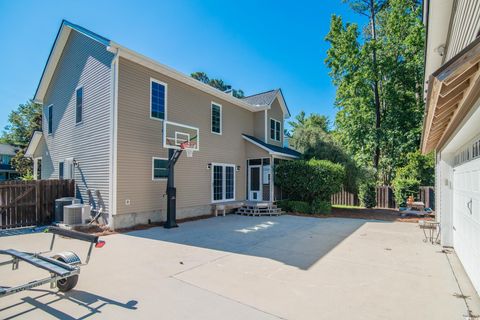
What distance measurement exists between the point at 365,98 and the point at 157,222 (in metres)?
18.8

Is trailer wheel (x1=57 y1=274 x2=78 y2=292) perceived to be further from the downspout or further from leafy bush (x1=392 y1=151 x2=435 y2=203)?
leafy bush (x1=392 y1=151 x2=435 y2=203)

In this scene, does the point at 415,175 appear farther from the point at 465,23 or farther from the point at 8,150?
the point at 8,150

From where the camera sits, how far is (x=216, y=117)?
1348 centimetres

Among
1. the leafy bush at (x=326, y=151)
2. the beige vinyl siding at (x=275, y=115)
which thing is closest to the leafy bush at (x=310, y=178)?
the leafy bush at (x=326, y=151)

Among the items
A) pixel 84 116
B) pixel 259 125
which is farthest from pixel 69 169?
pixel 259 125

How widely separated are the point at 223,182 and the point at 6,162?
130ft

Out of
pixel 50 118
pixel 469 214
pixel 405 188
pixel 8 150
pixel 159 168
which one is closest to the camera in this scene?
pixel 469 214

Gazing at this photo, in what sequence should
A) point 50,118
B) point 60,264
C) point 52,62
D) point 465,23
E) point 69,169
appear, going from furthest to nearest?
point 50,118, point 52,62, point 69,169, point 60,264, point 465,23

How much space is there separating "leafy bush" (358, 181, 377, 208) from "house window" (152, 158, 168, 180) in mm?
12310

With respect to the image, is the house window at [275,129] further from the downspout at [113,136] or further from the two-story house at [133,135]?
the downspout at [113,136]

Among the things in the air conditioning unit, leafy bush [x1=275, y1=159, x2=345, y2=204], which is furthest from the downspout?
leafy bush [x1=275, y1=159, x2=345, y2=204]

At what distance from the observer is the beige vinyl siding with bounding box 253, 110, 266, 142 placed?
1609 centimetres

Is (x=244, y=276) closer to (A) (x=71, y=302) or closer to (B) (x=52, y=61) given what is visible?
(A) (x=71, y=302)

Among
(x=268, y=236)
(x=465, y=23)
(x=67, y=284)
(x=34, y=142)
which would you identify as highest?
(x=465, y=23)
